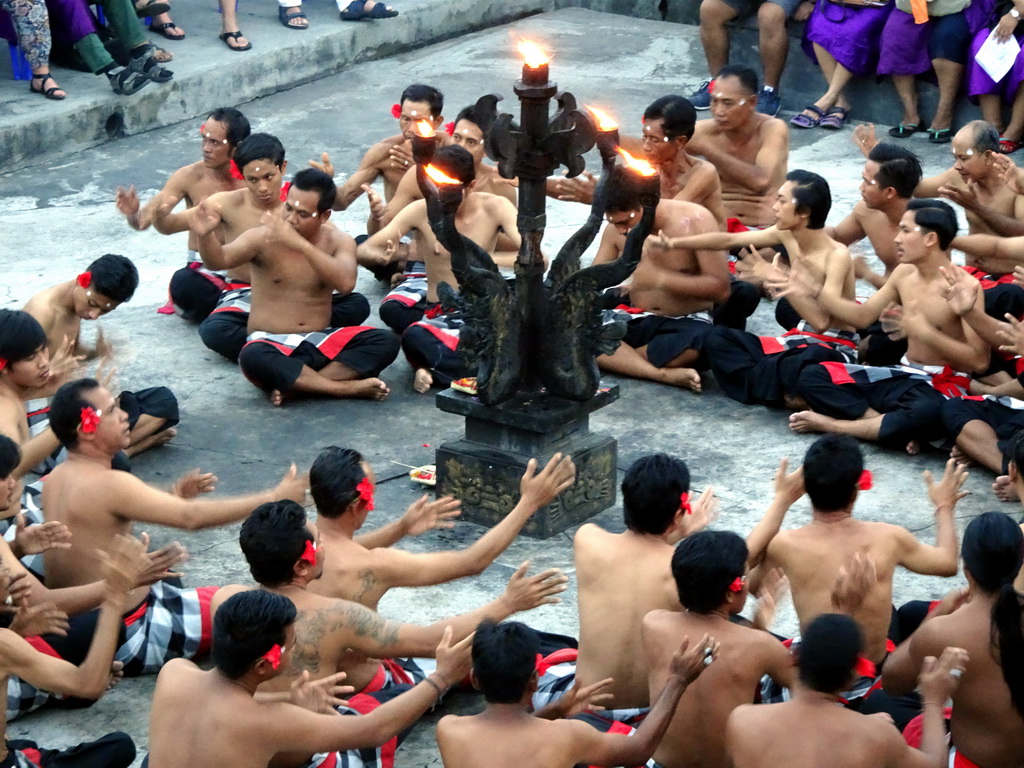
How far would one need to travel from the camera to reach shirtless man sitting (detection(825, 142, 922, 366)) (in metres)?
7.02

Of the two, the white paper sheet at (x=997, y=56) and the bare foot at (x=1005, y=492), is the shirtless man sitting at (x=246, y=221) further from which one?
the white paper sheet at (x=997, y=56)

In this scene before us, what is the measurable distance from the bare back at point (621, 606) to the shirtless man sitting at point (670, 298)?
268cm

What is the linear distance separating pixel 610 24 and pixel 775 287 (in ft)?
24.3

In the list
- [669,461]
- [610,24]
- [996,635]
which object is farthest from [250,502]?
[610,24]

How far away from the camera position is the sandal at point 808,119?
11172 millimetres

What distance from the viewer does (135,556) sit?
4297 mm

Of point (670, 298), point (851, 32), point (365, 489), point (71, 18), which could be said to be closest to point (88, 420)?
point (365, 489)

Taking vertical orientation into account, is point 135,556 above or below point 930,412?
above

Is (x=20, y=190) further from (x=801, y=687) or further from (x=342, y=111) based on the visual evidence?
(x=801, y=687)

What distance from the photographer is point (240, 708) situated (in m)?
3.78

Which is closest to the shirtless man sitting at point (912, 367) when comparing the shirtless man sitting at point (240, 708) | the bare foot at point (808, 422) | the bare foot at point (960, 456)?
the bare foot at point (808, 422)

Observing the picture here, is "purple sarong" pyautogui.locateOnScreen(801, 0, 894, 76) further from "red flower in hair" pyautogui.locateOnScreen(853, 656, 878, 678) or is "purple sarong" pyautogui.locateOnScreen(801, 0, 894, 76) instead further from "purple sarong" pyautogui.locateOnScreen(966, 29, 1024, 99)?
"red flower in hair" pyautogui.locateOnScreen(853, 656, 878, 678)

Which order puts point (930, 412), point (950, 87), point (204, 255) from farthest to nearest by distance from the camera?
point (950, 87) < point (204, 255) < point (930, 412)

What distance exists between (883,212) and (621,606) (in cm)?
366
